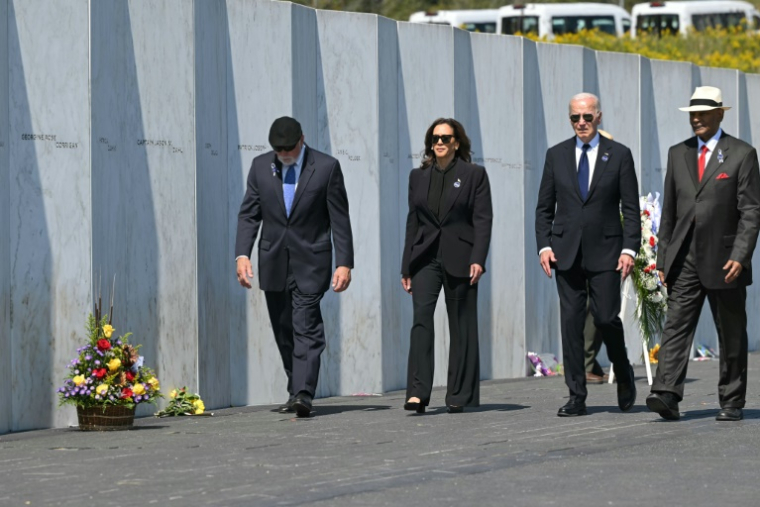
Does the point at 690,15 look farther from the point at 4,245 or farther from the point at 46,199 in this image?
the point at 4,245

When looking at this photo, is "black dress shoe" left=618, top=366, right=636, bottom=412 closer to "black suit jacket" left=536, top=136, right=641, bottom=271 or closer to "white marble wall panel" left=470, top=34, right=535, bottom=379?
"black suit jacket" left=536, top=136, right=641, bottom=271

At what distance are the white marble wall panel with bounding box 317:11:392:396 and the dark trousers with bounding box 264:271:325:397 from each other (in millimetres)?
2733

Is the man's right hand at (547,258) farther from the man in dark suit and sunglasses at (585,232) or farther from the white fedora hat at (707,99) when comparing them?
the white fedora hat at (707,99)

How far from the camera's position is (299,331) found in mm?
12938

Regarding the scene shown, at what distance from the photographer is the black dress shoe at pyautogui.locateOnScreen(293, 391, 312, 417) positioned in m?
12.8

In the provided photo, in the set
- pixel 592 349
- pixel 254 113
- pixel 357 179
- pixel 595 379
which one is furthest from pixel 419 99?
pixel 595 379

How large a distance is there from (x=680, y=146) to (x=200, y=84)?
3.85 m

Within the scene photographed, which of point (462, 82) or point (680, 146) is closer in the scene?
point (680, 146)

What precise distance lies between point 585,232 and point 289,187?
6.79 feet

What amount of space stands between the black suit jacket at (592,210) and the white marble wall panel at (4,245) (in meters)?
3.56

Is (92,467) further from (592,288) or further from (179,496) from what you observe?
(592,288)

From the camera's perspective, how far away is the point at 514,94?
18.8m

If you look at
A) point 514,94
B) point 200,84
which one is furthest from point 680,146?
point 514,94

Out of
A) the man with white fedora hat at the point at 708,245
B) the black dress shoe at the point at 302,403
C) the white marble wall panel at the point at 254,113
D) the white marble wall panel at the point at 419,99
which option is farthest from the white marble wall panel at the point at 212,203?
the man with white fedora hat at the point at 708,245
